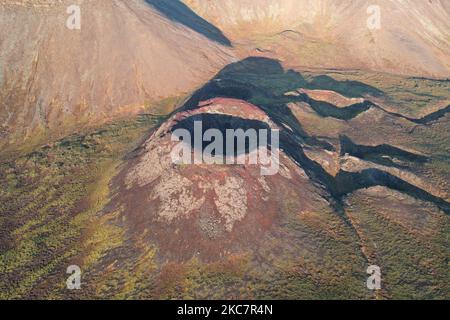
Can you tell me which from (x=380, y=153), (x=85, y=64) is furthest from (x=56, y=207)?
(x=380, y=153)

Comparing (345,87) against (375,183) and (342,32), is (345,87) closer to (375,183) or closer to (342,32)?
(342,32)

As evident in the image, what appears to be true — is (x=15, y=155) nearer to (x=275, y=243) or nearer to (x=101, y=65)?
(x=101, y=65)

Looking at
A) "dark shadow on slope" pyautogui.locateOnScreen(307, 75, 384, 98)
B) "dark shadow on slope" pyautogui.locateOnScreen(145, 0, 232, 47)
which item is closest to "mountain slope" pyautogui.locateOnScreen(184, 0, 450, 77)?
"dark shadow on slope" pyautogui.locateOnScreen(145, 0, 232, 47)

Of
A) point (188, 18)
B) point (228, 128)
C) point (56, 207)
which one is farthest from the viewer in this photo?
point (188, 18)

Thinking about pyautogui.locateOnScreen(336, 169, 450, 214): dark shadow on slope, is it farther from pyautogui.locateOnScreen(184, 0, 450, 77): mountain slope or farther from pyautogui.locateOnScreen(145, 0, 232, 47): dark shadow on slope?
pyautogui.locateOnScreen(145, 0, 232, 47): dark shadow on slope

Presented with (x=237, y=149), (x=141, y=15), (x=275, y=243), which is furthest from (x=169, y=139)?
(x=141, y=15)

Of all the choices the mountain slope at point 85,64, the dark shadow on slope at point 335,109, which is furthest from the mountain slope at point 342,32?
the mountain slope at point 85,64
